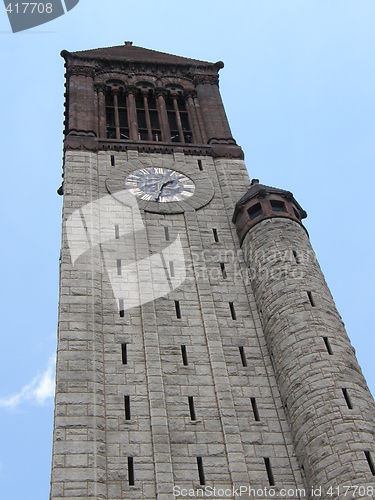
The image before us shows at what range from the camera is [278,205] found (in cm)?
3422

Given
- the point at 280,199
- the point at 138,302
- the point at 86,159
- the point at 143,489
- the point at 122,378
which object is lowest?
the point at 143,489

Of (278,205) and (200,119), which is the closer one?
(278,205)

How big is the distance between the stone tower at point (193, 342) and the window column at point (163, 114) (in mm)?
1766

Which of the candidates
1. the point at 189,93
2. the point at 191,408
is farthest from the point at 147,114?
the point at 191,408

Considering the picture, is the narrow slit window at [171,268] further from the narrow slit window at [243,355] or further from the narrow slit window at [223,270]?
the narrow slit window at [243,355]

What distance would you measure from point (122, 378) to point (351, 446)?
27.7 feet

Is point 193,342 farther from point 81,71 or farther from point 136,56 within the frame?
point 136,56

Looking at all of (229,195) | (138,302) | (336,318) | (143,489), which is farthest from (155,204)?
(143,489)

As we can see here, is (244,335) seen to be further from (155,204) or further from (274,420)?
(155,204)

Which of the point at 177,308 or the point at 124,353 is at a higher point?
the point at 177,308

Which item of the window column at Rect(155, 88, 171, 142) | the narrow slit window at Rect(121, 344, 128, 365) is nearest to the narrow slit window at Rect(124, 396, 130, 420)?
the narrow slit window at Rect(121, 344, 128, 365)

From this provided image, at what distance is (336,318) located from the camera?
96.0ft

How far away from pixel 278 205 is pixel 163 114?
13.3 meters

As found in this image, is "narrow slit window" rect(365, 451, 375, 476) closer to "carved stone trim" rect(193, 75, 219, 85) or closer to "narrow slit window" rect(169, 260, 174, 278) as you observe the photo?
"narrow slit window" rect(169, 260, 174, 278)
